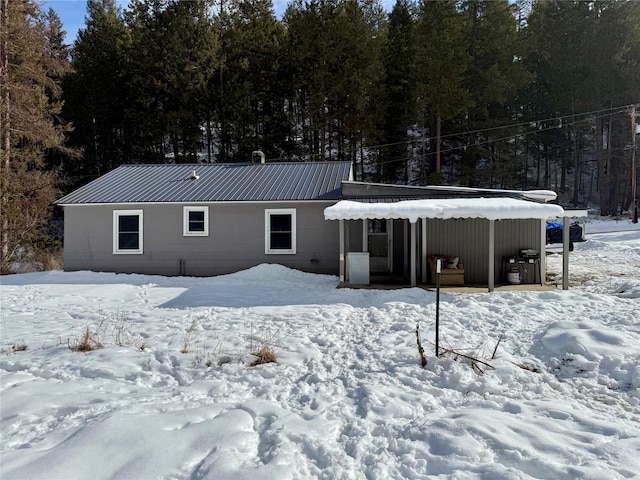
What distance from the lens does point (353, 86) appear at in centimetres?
2562

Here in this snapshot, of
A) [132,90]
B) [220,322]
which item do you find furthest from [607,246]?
[132,90]

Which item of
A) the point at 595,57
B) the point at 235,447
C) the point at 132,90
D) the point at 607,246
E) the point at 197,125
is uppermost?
the point at 595,57

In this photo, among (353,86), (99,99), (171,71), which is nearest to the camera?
(353,86)

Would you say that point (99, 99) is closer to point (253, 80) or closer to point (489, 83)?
point (253, 80)

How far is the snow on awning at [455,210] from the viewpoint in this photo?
10.1 meters

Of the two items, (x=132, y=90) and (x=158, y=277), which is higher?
(x=132, y=90)

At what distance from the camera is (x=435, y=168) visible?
27859 millimetres

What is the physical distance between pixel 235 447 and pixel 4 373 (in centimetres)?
346

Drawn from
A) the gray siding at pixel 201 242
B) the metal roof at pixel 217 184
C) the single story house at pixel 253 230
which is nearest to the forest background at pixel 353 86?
the metal roof at pixel 217 184

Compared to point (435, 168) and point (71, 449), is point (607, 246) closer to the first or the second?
point (435, 168)

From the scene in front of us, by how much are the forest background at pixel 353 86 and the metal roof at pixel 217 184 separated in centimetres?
1011

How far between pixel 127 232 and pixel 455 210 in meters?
10.2

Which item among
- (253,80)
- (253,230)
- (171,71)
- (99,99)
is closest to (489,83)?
(253,80)

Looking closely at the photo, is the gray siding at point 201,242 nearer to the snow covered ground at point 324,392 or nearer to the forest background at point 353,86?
the snow covered ground at point 324,392
